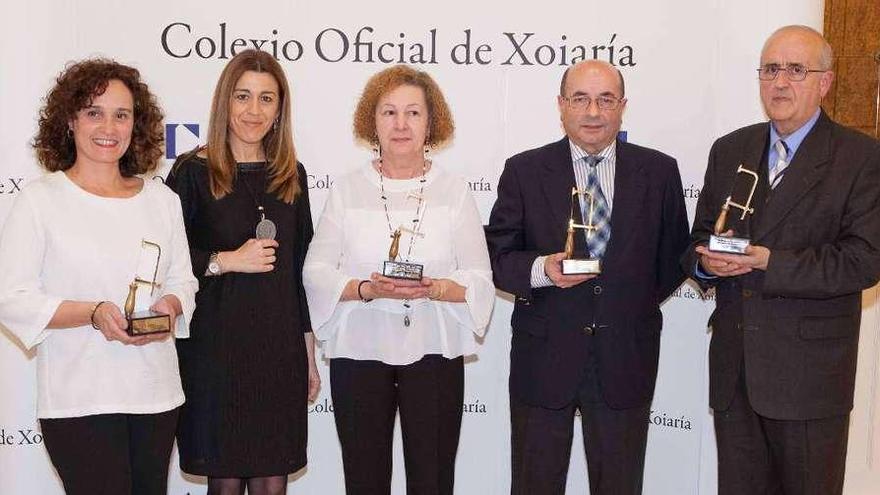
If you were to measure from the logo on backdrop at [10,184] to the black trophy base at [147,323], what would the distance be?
1772 mm

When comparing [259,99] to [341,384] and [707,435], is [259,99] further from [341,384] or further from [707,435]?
[707,435]

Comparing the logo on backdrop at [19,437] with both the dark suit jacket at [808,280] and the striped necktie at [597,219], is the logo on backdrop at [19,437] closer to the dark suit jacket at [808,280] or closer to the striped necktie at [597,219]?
the striped necktie at [597,219]

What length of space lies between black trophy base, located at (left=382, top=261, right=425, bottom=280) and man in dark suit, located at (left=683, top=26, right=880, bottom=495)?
3.20 ft

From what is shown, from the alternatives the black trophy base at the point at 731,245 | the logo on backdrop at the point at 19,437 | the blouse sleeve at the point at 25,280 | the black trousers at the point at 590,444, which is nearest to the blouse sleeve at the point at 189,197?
the blouse sleeve at the point at 25,280

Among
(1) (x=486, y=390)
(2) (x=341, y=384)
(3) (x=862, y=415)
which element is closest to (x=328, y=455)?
(1) (x=486, y=390)

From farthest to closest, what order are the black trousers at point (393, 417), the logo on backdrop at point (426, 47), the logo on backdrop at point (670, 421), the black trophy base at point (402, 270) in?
1. the logo on backdrop at point (670, 421)
2. the logo on backdrop at point (426, 47)
3. the black trousers at point (393, 417)
4. the black trophy base at point (402, 270)

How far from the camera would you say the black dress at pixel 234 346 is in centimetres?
330

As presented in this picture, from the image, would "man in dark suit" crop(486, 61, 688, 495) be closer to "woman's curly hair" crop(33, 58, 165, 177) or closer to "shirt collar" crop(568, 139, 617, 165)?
"shirt collar" crop(568, 139, 617, 165)

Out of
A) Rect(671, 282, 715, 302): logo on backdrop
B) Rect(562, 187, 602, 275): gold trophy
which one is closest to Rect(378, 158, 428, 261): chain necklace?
Rect(562, 187, 602, 275): gold trophy

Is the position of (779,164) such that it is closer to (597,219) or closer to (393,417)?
(597,219)

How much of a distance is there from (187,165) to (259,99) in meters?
0.36

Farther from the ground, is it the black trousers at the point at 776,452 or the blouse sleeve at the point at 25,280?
the blouse sleeve at the point at 25,280

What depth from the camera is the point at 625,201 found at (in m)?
3.42

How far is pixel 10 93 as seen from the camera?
4117 mm
